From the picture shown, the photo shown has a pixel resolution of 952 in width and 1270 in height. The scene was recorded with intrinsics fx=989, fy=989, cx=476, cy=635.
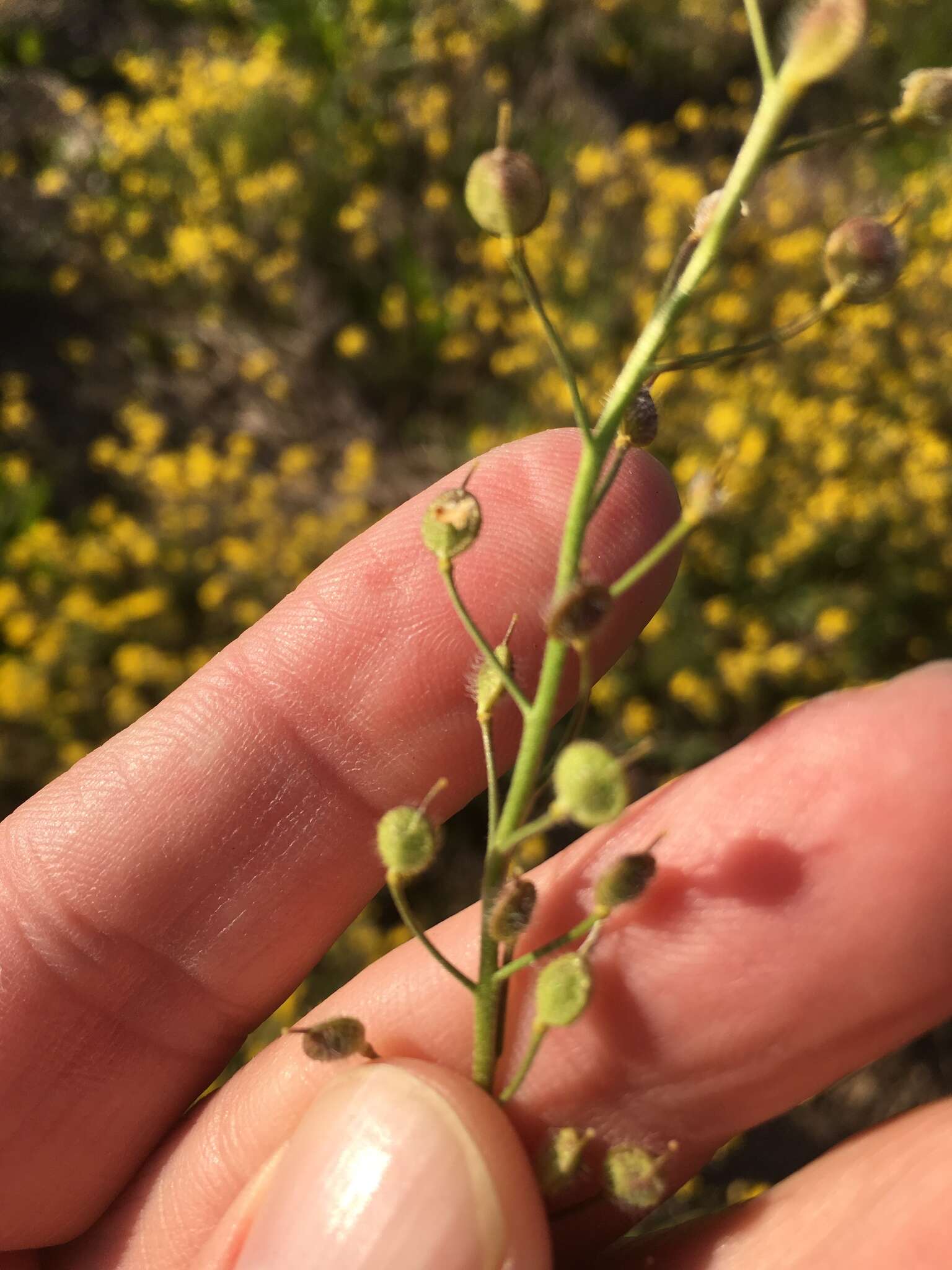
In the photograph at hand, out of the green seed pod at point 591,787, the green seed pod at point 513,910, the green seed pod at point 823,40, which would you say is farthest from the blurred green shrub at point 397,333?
the green seed pod at point 823,40

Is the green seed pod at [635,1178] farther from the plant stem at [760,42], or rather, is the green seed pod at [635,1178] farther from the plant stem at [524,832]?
the plant stem at [760,42]

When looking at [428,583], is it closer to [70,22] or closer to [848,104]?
[848,104]

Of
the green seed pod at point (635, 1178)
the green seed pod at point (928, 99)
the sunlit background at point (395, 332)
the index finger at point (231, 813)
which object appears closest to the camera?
the green seed pod at point (928, 99)

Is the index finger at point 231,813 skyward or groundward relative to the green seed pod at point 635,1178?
skyward

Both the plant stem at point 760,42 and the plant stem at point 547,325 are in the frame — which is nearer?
the plant stem at point 760,42

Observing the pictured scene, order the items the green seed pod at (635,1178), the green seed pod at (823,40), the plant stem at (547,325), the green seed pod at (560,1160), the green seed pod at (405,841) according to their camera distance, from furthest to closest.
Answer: the green seed pod at (560,1160) < the green seed pod at (635,1178) < the green seed pod at (405,841) < the plant stem at (547,325) < the green seed pod at (823,40)

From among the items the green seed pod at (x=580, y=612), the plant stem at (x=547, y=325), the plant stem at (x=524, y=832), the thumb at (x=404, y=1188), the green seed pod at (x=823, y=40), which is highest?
the green seed pod at (x=823, y=40)

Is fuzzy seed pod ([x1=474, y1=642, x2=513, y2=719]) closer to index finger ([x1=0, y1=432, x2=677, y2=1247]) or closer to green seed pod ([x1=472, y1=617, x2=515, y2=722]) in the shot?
green seed pod ([x1=472, y1=617, x2=515, y2=722])

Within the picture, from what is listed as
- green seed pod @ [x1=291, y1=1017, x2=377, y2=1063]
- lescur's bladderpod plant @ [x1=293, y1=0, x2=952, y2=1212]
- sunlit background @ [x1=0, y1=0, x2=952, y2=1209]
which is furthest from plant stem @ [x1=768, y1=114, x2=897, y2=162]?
sunlit background @ [x1=0, y1=0, x2=952, y2=1209]
